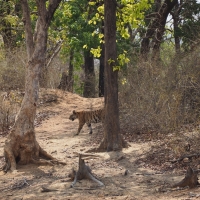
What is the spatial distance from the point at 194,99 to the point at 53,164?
12.7 ft

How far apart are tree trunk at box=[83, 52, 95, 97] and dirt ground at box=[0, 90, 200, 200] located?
9.74 m

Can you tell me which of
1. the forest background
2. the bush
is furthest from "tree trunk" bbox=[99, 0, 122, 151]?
the bush

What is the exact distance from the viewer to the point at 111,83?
12.1 m

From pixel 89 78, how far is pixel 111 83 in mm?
12500

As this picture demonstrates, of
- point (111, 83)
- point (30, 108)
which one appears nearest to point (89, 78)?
point (111, 83)

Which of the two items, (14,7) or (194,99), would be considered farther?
(14,7)

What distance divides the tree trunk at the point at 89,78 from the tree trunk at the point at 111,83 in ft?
38.3

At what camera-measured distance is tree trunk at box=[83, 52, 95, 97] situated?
24.2 metres

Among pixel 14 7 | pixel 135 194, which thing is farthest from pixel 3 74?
pixel 135 194

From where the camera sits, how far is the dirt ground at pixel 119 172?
8.34 meters

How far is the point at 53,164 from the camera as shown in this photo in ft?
36.9

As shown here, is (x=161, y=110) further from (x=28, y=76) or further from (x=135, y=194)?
(x=135, y=194)

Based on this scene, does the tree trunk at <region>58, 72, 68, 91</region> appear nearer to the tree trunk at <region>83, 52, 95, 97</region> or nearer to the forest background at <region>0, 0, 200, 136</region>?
the forest background at <region>0, 0, 200, 136</region>

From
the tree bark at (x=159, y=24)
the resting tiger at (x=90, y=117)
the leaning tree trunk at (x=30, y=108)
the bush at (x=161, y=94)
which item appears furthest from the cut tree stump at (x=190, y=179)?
the tree bark at (x=159, y=24)
